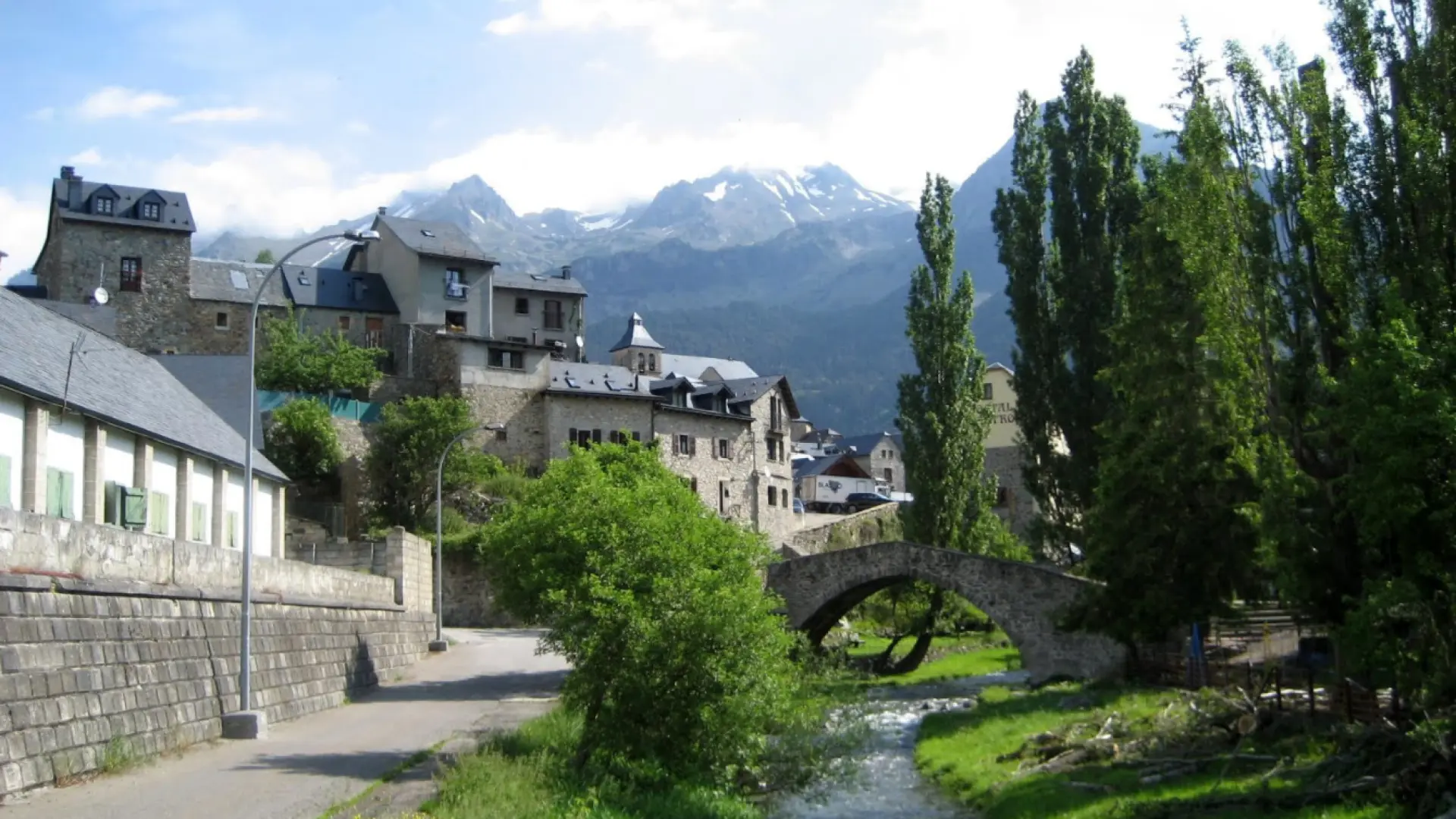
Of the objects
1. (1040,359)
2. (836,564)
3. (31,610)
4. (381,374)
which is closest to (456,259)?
(381,374)

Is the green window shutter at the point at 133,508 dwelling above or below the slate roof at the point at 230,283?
below

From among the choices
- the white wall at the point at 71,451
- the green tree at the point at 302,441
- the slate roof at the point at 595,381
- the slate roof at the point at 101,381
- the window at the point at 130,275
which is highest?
the window at the point at 130,275

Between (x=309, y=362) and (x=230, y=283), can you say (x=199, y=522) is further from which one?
(x=230, y=283)

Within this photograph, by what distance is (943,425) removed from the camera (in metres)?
45.2

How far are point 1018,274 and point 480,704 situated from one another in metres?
22.2

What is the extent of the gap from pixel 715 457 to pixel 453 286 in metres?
16.8

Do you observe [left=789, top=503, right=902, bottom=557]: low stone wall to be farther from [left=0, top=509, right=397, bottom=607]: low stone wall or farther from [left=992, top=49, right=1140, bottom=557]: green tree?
Result: [left=0, top=509, right=397, bottom=607]: low stone wall

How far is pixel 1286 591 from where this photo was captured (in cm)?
2236

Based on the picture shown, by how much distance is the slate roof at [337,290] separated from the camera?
71000 mm

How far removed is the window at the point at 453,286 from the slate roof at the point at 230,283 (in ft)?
26.7

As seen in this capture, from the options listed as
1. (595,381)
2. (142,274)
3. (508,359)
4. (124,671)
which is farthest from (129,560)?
(595,381)

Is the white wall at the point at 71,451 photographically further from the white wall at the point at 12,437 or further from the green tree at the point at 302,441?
the green tree at the point at 302,441

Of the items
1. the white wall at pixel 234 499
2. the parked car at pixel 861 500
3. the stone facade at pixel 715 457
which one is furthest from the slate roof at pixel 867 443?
the white wall at pixel 234 499

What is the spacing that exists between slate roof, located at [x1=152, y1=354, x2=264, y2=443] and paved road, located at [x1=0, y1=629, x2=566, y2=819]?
12.3 metres
